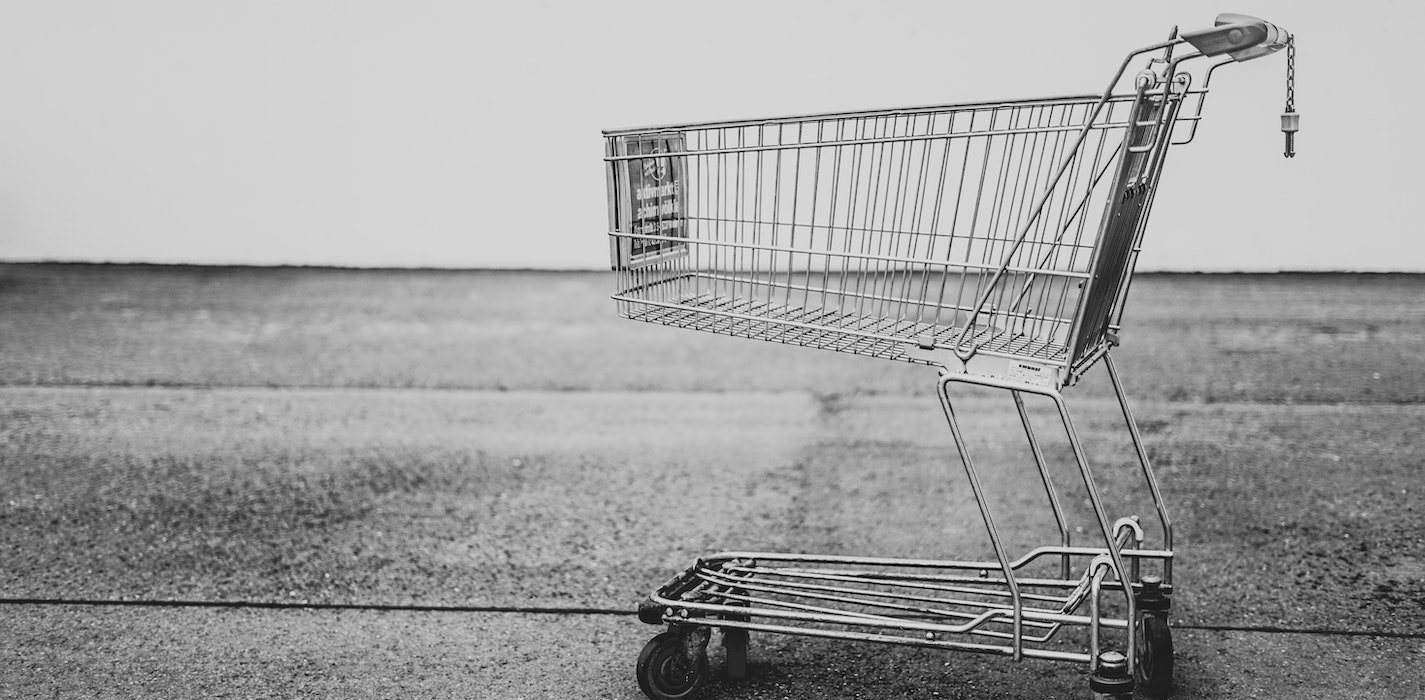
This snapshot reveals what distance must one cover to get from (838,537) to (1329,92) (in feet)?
17.2

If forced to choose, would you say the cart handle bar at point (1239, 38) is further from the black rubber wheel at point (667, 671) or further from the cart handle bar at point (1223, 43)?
the black rubber wheel at point (667, 671)

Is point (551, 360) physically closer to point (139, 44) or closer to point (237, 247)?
point (237, 247)

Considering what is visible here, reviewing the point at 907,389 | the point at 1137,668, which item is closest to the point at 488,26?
the point at 907,389

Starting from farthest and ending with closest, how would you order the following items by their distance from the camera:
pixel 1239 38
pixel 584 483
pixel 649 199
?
pixel 584 483 < pixel 649 199 < pixel 1239 38

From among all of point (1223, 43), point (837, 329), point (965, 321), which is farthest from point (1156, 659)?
point (1223, 43)

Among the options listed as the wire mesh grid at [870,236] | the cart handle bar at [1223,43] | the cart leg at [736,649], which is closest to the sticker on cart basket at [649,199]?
the wire mesh grid at [870,236]

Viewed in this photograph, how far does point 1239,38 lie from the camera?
95.2 inches

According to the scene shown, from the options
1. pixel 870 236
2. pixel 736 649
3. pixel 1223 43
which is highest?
pixel 1223 43

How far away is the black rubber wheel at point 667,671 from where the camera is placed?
302 cm

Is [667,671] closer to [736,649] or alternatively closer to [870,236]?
[736,649]

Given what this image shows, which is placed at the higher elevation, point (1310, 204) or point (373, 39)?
point (373, 39)

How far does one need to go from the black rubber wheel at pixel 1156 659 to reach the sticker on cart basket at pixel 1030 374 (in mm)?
801

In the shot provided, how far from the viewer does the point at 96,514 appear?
177 inches

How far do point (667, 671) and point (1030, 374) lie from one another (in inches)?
46.1
